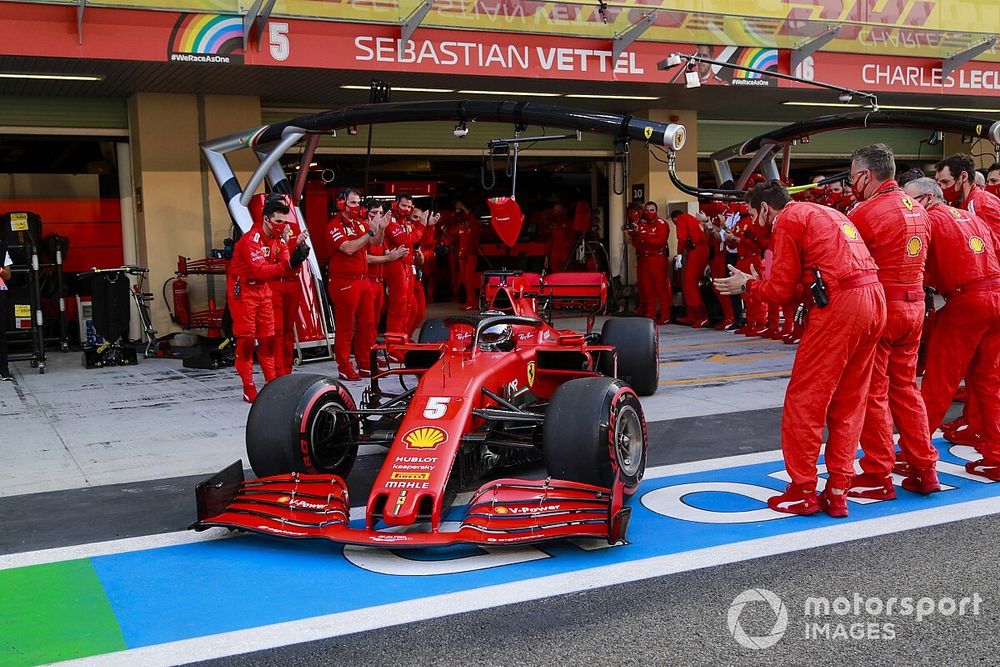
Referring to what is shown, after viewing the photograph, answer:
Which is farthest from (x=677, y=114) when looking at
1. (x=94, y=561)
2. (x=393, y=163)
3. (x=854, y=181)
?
(x=94, y=561)

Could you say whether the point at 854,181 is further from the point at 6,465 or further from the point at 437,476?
the point at 6,465

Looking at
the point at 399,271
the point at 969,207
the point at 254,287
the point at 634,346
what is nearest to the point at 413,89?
the point at 399,271

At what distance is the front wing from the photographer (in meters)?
4.42

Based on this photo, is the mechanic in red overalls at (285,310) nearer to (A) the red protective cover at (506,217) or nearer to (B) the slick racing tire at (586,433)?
(A) the red protective cover at (506,217)

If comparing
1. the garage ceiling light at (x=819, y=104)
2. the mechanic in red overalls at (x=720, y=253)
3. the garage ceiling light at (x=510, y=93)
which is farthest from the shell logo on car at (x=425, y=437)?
the garage ceiling light at (x=819, y=104)

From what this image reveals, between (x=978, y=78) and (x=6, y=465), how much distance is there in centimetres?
1550

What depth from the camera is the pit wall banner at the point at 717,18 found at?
11.6 meters

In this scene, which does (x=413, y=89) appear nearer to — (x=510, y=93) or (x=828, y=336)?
(x=510, y=93)

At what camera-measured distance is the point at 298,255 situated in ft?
28.3

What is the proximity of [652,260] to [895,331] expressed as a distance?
33.8 feet

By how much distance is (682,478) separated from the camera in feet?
19.7

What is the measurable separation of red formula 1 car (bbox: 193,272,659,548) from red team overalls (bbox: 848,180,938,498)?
51.0 inches

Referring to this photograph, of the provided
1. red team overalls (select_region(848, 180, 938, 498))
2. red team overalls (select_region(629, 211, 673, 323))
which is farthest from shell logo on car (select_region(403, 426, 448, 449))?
red team overalls (select_region(629, 211, 673, 323))

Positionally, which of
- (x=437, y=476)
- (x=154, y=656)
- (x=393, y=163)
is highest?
(x=393, y=163)
